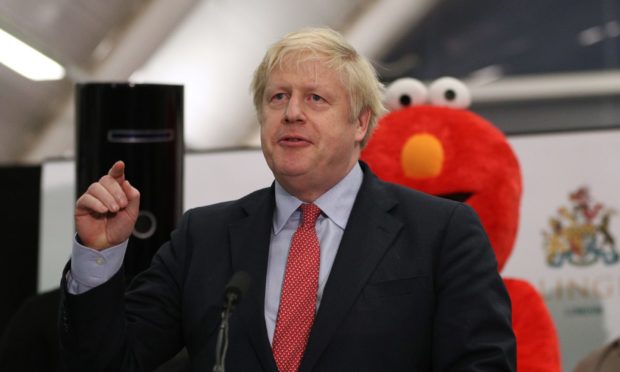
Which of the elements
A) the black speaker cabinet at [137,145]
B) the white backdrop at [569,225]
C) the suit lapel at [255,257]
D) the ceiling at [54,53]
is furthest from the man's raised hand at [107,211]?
the ceiling at [54,53]

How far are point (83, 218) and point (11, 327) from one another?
128 centimetres

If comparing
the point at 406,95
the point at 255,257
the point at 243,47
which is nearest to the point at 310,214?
the point at 255,257

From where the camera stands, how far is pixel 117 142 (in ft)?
7.78

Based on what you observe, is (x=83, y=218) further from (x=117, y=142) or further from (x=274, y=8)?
(x=274, y=8)

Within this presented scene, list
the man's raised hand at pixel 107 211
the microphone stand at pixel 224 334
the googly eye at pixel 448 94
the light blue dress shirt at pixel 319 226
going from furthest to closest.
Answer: the googly eye at pixel 448 94, the light blue dress shirt at pixel 319 226, the man's raised hand at pixel 107 211, the microphone stand at pixel 224 334

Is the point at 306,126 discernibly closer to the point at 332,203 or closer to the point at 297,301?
the point at 332,203

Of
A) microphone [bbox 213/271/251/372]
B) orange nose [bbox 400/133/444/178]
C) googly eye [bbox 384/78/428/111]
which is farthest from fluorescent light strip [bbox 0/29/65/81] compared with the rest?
microphone [bbox 213/271/251/372]

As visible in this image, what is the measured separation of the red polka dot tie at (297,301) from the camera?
5.21 ft

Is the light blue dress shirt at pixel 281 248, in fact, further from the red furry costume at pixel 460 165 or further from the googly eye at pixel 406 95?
the googly eye at pixel 406 95

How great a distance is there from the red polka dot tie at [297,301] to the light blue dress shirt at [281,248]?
2cm

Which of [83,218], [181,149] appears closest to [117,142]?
[181,149]

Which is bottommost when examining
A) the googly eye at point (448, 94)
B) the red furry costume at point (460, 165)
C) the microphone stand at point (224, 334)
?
the microphone stand at point (224, 334)

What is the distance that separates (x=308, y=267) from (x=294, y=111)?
0.92 feet

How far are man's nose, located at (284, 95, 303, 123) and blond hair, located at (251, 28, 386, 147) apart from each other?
0.27ft
